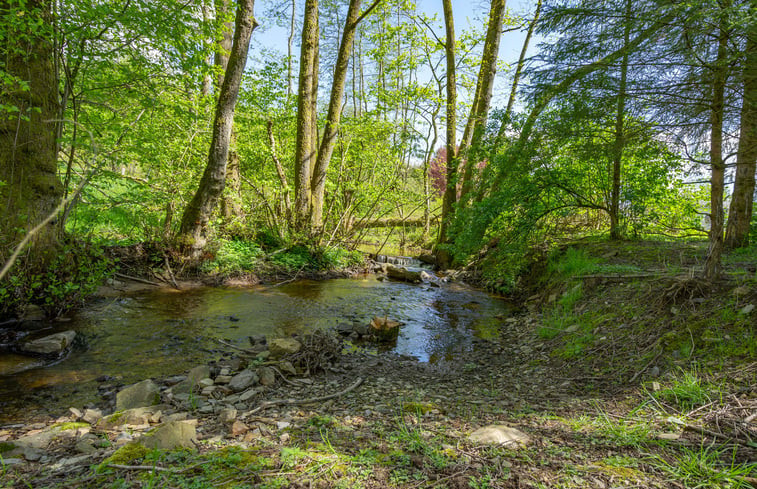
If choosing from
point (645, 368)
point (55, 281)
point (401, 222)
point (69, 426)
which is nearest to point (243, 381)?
point (69, 426)

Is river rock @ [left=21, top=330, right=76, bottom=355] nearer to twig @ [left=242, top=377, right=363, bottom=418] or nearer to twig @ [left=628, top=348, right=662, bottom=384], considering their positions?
twig @ [left=242, top=377, right=363, bottom=418]

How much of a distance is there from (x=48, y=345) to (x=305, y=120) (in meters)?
8.80

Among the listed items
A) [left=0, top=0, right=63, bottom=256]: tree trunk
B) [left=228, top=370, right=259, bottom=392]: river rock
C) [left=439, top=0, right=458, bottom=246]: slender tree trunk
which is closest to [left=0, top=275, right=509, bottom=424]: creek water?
[left=228, top=370, right=259, bottom=392]: river rock

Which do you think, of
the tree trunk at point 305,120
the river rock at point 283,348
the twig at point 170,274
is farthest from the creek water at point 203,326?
the tree trunk at point 305,120

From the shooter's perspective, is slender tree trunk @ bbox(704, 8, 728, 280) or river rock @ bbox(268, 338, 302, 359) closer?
slender tree trunk @ bbox(704, 8, 728, 280)

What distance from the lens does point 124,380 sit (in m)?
3.65

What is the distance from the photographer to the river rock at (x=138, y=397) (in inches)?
118

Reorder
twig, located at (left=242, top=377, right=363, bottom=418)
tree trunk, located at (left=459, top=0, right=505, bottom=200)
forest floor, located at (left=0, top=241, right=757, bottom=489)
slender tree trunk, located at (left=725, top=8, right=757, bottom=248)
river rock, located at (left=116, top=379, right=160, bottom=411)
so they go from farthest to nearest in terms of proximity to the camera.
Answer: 1. tree trunk, located at (left=459, top=0, right=505, bottom=200)
2. slender tree trunk, located at (left=725, top=8, right=757, bottom=248)
3. river rock, located at (left=116, top=379, right=160, bottom=411)
4. twig, located at (left=242, top=377, right=363, bottom=418)
5. forest floor, located at (left=0, top=241, right=757, bottom=489)

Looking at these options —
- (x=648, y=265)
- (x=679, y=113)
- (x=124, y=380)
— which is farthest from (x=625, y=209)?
(x=124, y=380)

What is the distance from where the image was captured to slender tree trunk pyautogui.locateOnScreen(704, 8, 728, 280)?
11.1ft

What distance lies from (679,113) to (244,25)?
327 inches

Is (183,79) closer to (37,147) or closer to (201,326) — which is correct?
(37,147)

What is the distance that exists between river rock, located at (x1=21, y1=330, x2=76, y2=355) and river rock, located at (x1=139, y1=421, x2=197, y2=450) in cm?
308

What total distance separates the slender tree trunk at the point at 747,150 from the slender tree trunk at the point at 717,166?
16 cm
